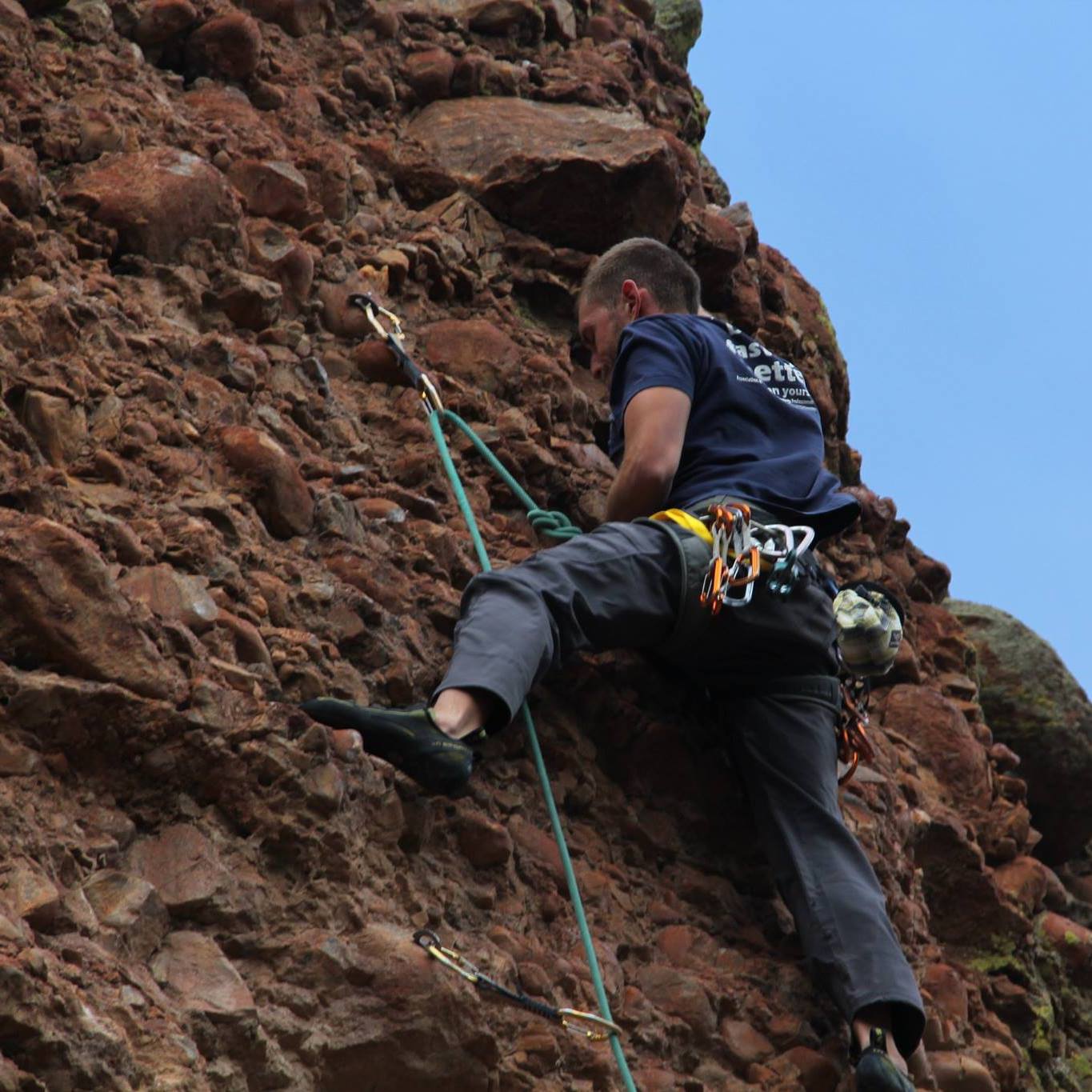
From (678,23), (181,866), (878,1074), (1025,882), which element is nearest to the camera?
(181,866)

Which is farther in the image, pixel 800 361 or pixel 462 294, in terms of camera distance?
pixel 800 361

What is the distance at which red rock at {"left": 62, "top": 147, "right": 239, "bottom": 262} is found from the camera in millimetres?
5535

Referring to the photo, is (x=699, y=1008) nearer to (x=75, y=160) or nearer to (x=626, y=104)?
(x=75, y=160)

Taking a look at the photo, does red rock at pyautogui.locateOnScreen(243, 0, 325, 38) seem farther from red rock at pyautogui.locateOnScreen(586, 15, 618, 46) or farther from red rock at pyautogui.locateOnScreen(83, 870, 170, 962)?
red rock at pyautogui.locateOnScreen(83, 870, 170, 962)

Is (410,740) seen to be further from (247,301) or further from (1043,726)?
(1043,726)

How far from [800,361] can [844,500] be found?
107 inches

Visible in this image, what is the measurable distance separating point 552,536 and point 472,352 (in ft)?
2.74

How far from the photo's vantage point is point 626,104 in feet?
26.5

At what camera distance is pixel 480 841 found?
466 centimetres

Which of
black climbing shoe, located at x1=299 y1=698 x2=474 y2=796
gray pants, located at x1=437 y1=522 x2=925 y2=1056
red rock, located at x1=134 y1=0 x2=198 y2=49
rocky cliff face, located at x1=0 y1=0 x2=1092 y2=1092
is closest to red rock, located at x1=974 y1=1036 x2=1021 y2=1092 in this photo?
rocky cliff face, located at x1=0 y1=0 x2=1092 y2=1092

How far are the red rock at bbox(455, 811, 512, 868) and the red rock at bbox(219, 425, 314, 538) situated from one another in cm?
94

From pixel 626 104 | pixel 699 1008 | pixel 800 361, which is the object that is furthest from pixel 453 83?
pixel 699 1008

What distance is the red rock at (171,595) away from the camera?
14.3ft

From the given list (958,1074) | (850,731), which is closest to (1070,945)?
(958,1074)
